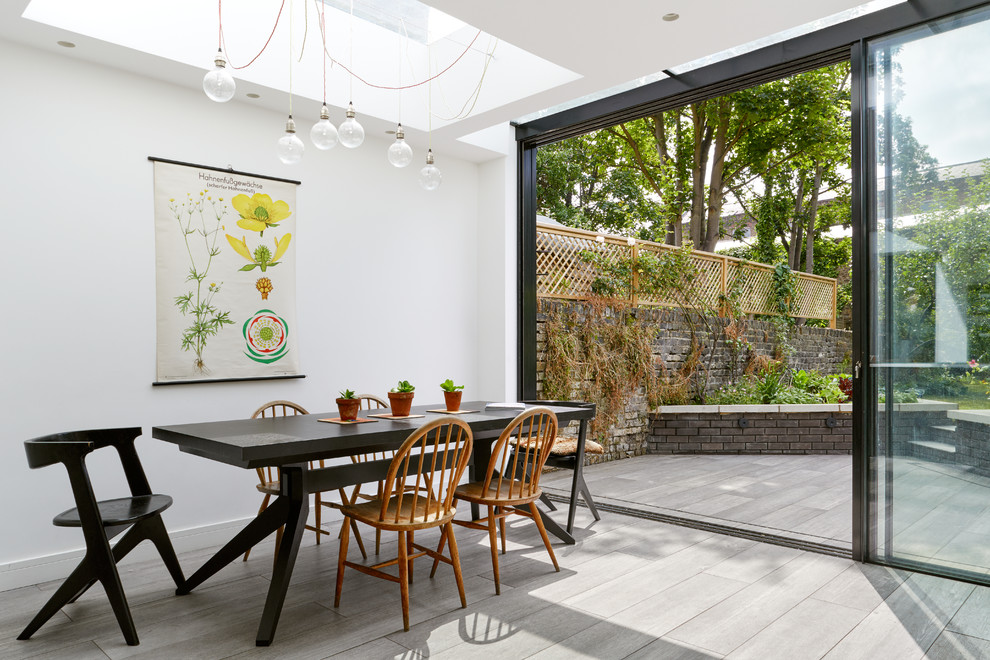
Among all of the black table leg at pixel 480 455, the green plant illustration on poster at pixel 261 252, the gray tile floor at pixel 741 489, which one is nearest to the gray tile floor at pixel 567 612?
the black table leg at pixel 480 455

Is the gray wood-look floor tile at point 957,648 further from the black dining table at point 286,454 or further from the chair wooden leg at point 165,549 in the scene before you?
the chair wooden leg at point 165,549

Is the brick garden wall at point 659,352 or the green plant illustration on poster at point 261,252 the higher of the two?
the green plant illustration on poster at point 261,252

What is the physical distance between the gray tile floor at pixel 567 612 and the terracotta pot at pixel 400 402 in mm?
776

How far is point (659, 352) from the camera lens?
6906mm

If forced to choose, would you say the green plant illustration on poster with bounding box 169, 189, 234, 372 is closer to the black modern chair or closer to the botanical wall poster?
the botanical wall poster

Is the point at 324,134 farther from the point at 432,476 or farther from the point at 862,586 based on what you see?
the point at 862,586

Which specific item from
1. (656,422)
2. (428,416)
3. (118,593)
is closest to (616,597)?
(428,416)

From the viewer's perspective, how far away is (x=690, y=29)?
3.09 meters

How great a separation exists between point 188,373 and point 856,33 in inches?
154

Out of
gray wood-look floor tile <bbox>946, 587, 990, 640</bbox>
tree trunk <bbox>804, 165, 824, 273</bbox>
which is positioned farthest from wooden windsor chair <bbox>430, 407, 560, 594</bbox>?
tree trunk <bbox>804, 165, 824, 273</bbox>

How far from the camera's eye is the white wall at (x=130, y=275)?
3.11m

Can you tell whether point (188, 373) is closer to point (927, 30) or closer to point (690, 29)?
point (690, 29)

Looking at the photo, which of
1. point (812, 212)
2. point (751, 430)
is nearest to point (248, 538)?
point (751, 430)

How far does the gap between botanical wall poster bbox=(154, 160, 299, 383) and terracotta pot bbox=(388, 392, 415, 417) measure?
44.4 inches
